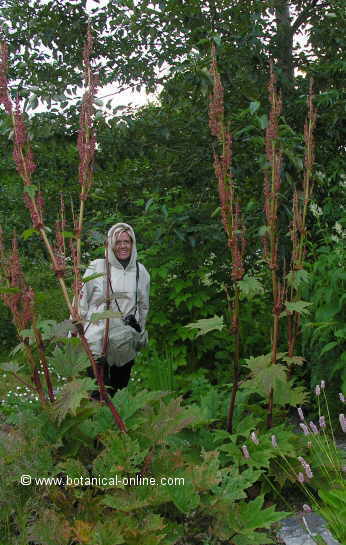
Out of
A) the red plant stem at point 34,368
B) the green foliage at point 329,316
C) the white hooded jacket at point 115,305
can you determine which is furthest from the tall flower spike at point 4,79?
the green foliage at point 329,316

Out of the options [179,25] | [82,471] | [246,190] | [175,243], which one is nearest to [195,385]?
[175,243]

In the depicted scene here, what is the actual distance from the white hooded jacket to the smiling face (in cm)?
4

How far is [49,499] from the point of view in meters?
2.73

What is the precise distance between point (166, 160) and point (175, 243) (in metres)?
0.92

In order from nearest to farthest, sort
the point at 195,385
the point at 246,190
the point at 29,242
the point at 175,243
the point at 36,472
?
the point at 36,472 → the point at 195,385 → the point at 175,243 → the point at 246,190 → the point at 29,242

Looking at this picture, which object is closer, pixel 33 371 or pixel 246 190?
pixel 33 371

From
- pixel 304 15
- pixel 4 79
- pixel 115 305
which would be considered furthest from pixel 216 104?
pixel 304 15

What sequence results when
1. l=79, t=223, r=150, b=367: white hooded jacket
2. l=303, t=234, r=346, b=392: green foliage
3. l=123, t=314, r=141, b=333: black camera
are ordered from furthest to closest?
1. l=123, t=314, r=141, b=333: black camera
2. l=79, t=223, r=150, b=367: white hooded jacket
3. l=303, t=234, r=346, b=392: green foliage

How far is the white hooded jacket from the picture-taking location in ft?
13.7

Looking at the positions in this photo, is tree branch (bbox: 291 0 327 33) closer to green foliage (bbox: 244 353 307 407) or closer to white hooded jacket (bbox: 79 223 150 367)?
white hooded jacket (bbox: 79 223 150 367)

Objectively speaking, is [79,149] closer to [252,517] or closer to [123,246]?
[252,517]

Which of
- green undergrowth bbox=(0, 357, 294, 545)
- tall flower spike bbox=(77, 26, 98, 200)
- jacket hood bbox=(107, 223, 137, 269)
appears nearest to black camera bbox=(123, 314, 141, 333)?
jacket hood bbox=(107, 223, 137, 269)

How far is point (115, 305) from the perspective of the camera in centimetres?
439

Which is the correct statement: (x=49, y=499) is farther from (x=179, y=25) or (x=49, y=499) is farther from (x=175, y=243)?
(x=179, y=25)
